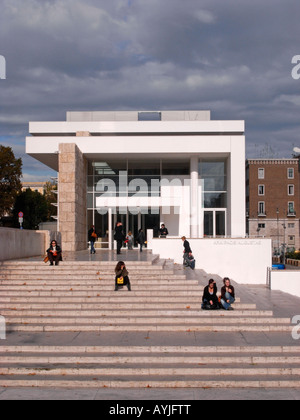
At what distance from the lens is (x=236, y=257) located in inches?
1023

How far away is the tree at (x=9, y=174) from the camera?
51697 millimetres

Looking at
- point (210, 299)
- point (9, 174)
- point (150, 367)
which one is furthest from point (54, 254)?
point (9, 174)

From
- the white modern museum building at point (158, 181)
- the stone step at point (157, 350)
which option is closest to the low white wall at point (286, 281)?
the white modern museum building at point (158, 181)

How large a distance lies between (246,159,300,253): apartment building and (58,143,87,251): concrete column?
60.0 m

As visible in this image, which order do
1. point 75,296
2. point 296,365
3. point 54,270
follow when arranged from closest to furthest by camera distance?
point 296,365 → point 75,296 → point 54,270

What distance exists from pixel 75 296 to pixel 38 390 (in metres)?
5.97

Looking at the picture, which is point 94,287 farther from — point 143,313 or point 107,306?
point 143,313

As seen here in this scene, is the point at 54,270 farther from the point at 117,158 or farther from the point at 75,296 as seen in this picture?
the point at 117,158

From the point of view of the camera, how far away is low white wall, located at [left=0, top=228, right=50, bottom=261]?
18906 mm

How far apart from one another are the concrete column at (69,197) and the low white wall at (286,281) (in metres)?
11.7

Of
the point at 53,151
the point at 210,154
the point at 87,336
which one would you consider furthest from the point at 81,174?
the point at 87,336

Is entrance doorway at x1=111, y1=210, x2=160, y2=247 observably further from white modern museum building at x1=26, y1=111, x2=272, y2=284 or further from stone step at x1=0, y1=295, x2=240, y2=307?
stone step at x1=0, y1=295, x2=240, y2=307

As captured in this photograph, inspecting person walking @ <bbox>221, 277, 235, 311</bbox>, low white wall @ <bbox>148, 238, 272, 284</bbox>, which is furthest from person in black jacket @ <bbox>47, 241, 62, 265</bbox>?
low white wall @ <bbox>148, 238, 272, 284</bbox>

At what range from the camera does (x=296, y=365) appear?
9.22 meters
